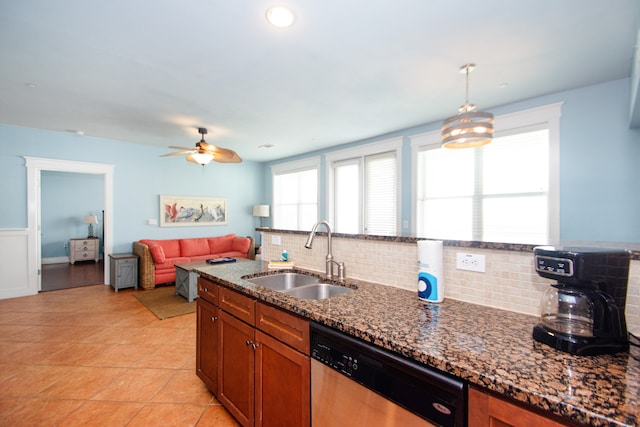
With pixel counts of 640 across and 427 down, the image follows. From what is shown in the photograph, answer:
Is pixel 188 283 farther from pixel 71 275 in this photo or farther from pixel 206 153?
pixel 71 275

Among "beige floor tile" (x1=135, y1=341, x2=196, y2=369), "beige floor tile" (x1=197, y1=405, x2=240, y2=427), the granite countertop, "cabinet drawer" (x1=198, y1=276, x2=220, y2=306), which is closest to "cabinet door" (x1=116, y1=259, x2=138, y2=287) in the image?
"beige floor tile" (x1=135, y1=341, x2=196, y2=369)

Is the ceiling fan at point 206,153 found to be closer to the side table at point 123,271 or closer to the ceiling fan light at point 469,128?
the side table at point 123,271

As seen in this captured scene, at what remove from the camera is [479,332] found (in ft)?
3.21

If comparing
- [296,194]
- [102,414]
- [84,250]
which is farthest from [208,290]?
[84,250]

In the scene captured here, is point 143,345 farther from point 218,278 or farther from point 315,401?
point 315,401

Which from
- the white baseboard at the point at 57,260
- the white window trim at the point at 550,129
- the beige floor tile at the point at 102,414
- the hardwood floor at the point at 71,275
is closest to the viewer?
the beige floor tile at the point at 102,414

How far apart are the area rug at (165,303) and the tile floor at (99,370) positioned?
5.8 inches

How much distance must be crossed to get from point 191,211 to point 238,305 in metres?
5.32

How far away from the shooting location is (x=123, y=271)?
16.0 ft

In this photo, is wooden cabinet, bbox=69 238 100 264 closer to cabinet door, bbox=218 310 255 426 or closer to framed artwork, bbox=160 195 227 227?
framed artwork, bbox=160 195 227 227

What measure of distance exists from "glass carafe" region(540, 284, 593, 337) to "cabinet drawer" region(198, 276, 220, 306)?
5.62 feet

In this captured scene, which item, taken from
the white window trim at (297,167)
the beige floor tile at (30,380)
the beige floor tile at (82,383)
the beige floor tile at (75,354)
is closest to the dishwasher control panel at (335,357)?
the beige floor tile at (82,383)

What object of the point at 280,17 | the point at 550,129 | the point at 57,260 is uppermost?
the point at 280,17

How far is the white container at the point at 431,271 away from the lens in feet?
4.29
